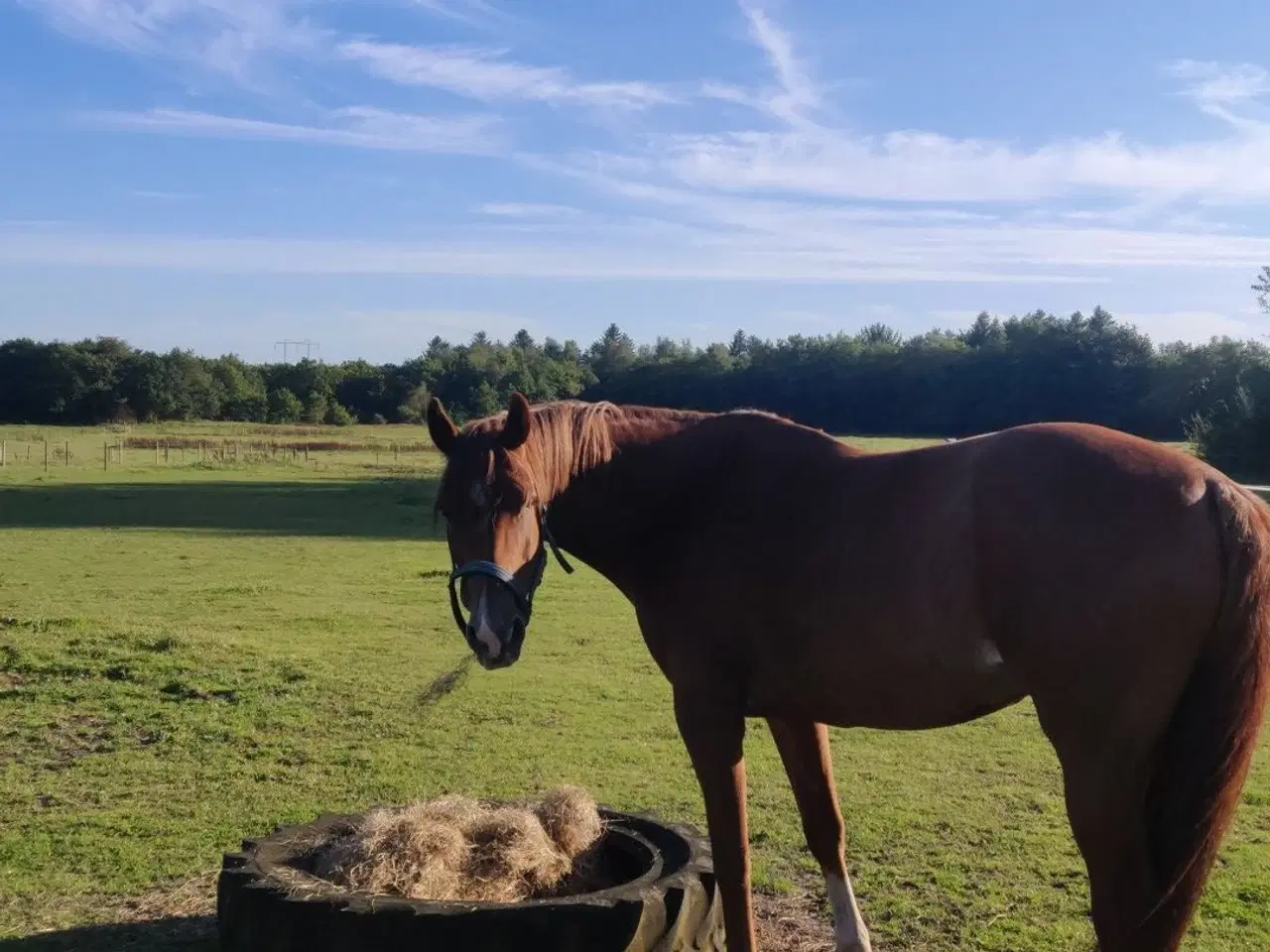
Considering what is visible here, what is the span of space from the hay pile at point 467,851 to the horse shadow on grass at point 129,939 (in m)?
0.66

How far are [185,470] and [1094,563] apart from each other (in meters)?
32.8

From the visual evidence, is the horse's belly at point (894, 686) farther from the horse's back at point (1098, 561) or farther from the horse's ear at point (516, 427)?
the horse's ear at point (516, 427)

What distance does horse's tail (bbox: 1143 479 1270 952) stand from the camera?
101 inches

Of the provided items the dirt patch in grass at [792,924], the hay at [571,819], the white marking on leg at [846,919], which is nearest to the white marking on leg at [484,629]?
the hay at [571,819]

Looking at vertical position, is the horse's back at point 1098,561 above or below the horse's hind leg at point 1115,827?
above

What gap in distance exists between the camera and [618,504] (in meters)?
3.58

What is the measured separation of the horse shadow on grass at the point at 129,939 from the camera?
3982mm

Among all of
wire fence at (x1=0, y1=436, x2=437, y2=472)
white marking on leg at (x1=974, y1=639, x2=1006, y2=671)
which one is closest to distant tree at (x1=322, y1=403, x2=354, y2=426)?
wire fence at (x1=0, y1=436, x2=437, y2=472)

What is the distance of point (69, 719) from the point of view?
717cm

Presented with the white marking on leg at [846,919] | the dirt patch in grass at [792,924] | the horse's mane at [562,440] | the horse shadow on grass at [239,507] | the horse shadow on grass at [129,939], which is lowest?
the horse shadow on grass at [239,507]

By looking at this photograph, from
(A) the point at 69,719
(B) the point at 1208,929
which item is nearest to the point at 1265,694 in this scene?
(B) the point at 1208,929

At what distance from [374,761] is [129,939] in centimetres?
244

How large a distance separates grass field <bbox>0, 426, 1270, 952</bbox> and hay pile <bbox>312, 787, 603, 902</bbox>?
2.82 ft

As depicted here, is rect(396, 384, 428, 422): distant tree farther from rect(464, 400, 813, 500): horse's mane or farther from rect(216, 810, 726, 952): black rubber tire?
rect(216, 810, 726, 952): black rubber tire
